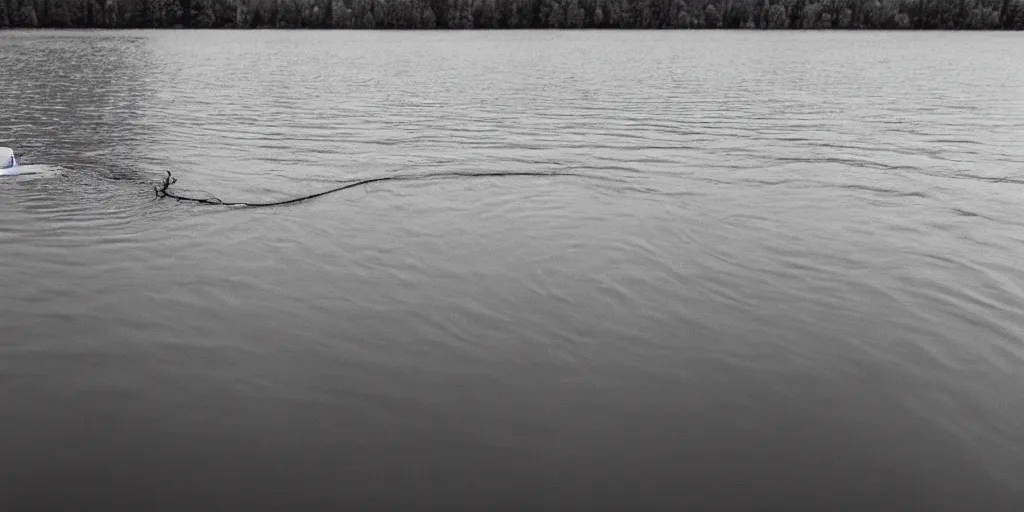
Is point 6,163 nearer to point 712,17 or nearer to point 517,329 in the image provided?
point 517,329

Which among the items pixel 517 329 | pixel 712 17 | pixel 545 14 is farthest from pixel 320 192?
pixel 712 17

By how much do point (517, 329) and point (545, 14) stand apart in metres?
183

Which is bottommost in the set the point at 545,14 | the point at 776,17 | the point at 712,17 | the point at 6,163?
the point at 6,163

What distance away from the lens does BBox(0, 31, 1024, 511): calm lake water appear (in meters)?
7.10

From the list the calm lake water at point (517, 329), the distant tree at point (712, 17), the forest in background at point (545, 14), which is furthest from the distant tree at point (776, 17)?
the calm lake water at point (517, 329)

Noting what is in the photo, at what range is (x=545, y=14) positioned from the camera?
183500mm

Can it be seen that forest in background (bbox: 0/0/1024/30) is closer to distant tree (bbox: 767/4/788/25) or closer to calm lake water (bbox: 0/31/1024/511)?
distant tree (bbox: 767/4/788/25)

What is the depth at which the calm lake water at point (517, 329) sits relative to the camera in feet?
23.3

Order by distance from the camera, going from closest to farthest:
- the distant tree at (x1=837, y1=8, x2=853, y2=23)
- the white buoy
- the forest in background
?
1. the white buoy
2. the forest in background
3. the distant tree at (x1=837, y1=8, x2=853, y2=23)

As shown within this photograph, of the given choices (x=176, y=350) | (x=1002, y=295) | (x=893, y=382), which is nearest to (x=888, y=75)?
(x=1002, y=295)

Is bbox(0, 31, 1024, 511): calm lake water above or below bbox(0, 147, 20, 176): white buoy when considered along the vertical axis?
below

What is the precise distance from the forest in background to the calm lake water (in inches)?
6650

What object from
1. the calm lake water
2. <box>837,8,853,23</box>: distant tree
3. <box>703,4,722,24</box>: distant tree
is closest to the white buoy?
the calm lake water

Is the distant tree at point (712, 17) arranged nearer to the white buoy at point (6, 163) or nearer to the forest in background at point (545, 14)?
the forest in background at point (545, 14)
